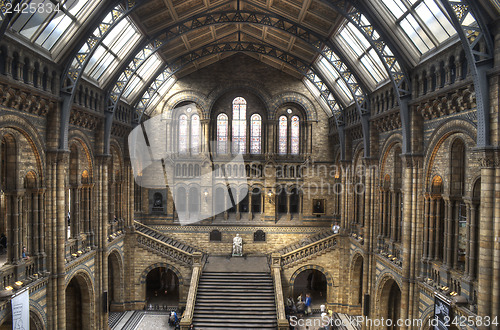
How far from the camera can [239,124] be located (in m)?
31.2

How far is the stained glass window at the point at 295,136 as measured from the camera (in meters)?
31.3

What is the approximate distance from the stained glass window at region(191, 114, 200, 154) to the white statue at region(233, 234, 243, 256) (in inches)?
338

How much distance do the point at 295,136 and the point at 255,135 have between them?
371 cm

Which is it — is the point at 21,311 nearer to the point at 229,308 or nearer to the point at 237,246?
the point at 229,308

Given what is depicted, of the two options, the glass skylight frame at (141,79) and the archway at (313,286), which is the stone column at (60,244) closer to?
the glass skylight frame at (141,79)

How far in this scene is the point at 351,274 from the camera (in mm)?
25031

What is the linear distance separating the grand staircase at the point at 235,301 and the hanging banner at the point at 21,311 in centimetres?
1034

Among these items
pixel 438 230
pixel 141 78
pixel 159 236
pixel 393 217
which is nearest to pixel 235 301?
pixel 159 236

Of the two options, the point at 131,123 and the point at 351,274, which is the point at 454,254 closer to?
the point at 351,274

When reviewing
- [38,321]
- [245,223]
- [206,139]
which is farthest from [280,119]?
[38,321]

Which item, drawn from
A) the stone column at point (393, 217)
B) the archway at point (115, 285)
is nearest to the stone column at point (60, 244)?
the archway at point (115, 285)

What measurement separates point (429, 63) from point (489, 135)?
542 cm

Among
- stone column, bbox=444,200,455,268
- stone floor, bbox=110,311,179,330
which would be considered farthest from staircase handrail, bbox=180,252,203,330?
stone column, bbox=444,200,455,268

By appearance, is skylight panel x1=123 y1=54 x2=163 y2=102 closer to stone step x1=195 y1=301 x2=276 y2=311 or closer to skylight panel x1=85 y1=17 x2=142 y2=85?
skylight panel x1=85 y1=17 x2=142 y2=85
